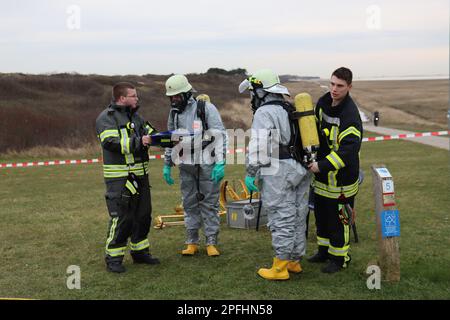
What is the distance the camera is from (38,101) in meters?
31.9

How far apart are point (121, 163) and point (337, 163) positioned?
2.36 m

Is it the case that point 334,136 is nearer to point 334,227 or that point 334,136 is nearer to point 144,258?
point 334,227

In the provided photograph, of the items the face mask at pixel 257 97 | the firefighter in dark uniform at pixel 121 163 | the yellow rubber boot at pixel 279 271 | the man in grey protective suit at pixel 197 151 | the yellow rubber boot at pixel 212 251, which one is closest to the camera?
the yellow rubber boot at pixel 279 271

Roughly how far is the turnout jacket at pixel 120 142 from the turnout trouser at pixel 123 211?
123 mm

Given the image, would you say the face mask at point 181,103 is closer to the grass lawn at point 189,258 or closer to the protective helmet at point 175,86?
the protective helmet at point 175,86

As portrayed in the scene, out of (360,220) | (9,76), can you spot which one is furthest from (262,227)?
(9,76)

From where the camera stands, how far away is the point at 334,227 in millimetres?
5461

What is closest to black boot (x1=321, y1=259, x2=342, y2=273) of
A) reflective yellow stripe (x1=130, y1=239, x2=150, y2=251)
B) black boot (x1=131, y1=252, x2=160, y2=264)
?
black boot (x1=131, y1=252, x2=160, y2=264)

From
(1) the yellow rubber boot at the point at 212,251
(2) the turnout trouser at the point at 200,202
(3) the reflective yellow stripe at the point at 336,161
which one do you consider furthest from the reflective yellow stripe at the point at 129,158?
(3) the reflective yellow stripe at the point at 336,161

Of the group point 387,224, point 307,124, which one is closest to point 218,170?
point 307,124

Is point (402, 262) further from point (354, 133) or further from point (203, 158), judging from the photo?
point (203, 158)

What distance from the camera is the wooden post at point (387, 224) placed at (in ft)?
16.2

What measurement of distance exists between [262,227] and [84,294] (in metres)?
3.40

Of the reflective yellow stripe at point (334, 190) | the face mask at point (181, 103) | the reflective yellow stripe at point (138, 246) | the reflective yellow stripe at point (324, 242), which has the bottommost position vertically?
the reflective yellow stripe at point (138, 246)
